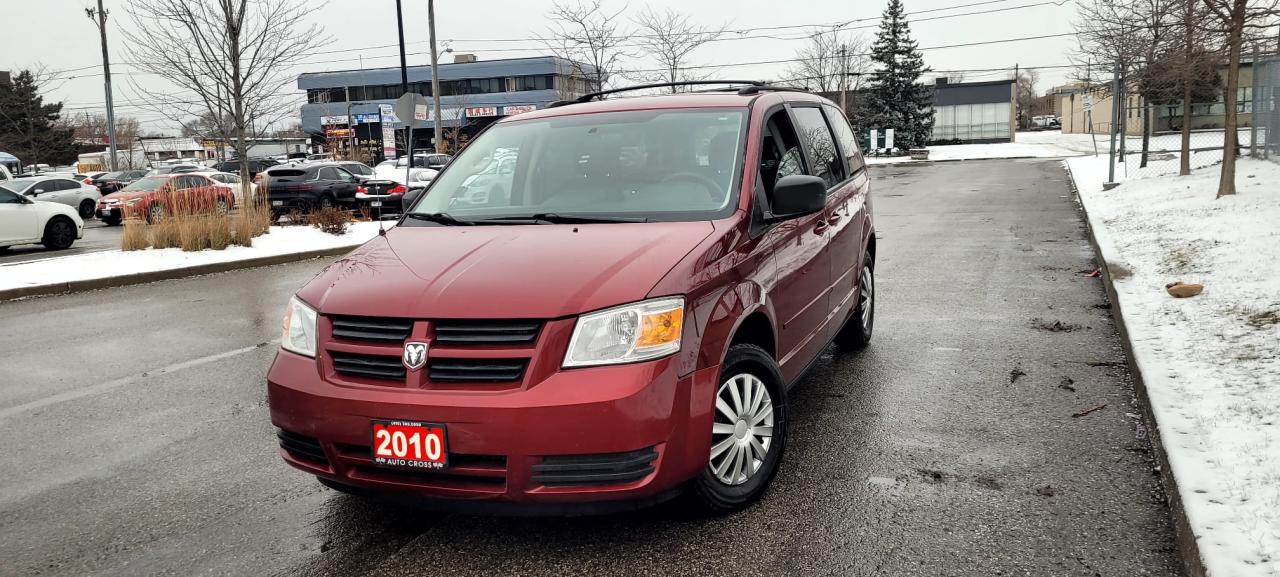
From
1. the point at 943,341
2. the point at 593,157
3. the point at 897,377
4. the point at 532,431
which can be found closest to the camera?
the point at 532,431

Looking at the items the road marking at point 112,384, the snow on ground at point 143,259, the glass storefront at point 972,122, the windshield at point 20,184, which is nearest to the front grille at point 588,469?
the road marking at point 112,384

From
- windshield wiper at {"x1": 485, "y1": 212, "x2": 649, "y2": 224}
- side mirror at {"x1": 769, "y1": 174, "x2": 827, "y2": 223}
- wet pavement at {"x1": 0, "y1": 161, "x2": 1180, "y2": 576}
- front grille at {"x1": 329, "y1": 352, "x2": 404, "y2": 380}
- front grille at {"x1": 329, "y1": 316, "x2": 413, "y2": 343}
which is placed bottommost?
wet pavement at {"x1": 0, "y1": 161, "x2": 1180, "y2": 576}

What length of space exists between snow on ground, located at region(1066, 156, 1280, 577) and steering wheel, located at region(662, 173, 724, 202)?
2200 mm

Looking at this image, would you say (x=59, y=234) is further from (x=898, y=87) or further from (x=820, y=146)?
(x=898, y=87)

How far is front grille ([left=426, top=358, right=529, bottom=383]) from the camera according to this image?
301 cm

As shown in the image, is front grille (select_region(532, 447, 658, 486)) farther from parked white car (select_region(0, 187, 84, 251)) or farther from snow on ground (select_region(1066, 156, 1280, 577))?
parked white car (select_region(0, 187, 84, 251))

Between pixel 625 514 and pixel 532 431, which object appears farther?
pixel 625 514

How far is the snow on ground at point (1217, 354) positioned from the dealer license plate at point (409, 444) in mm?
2502

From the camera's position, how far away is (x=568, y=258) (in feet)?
11.2

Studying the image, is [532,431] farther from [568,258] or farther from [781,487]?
[781,487]

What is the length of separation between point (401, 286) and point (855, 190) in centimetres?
359

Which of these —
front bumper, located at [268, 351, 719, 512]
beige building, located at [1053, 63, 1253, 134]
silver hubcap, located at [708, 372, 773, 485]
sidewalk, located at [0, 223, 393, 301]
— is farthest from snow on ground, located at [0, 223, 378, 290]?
beige building, located at [1053, 63, 1253, 134]

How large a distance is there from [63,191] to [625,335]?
95.3ft

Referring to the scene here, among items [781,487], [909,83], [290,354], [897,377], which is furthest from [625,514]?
[909,83]
